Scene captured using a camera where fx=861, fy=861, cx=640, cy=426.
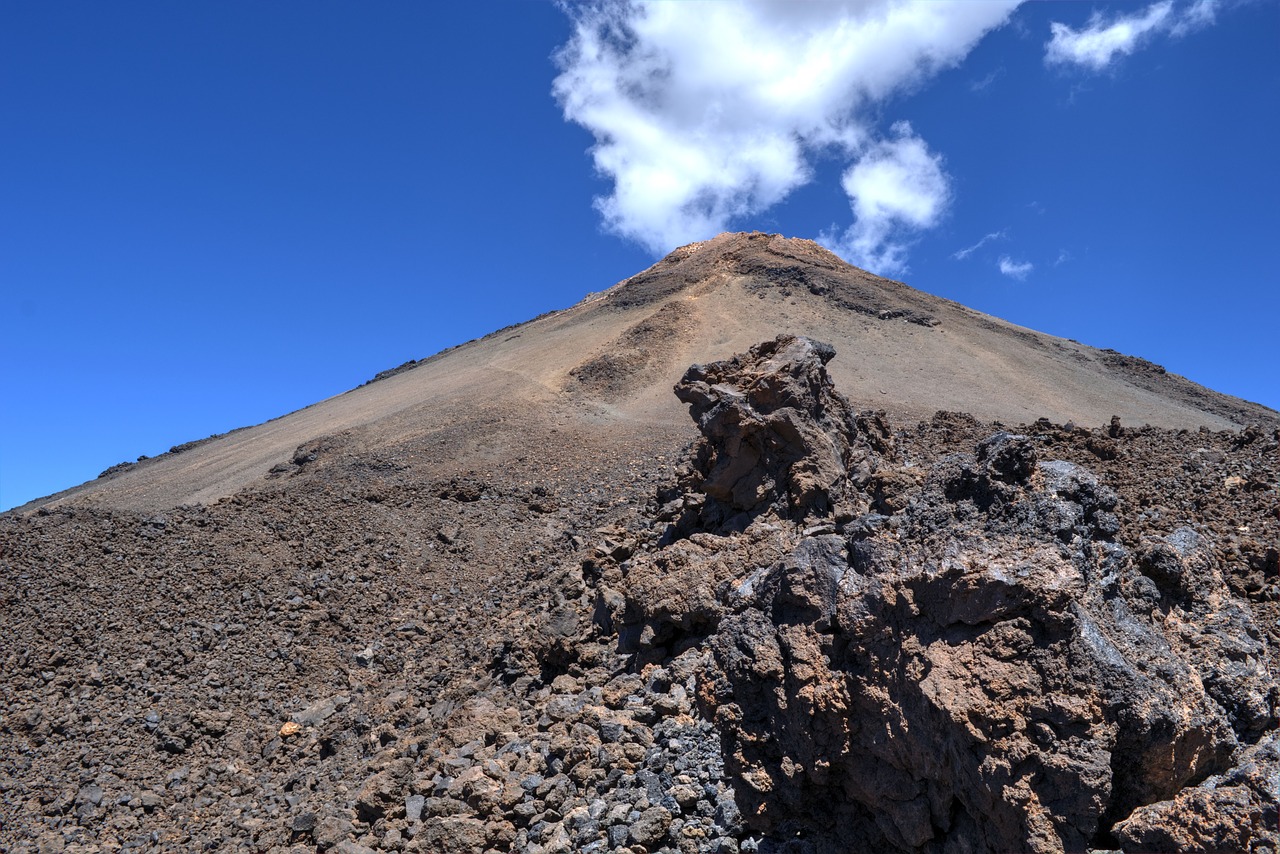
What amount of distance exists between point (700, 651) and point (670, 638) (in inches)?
19.5

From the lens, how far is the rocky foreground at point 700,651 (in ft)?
9.90

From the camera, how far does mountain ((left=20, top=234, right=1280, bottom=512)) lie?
18.2 m

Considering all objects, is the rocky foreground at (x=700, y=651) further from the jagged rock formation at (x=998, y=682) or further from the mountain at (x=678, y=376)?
the mountain at (x=678, y=376)

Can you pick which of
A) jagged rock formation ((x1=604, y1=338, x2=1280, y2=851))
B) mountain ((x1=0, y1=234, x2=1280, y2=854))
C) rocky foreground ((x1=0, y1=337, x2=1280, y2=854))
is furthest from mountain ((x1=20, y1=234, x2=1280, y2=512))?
jagged rock formation ((x1=604, y1=338, x2=1280, y2=851))

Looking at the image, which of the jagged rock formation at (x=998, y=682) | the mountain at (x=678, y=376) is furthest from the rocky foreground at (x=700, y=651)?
the mountain at (x=678, y=376)

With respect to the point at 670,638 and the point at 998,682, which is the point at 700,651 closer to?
the point at 670,638

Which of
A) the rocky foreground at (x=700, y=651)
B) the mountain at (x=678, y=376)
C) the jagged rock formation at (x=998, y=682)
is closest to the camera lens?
the jagged rock formation at (x=998, y=682)

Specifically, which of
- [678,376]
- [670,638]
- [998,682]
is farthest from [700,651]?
[678,376]

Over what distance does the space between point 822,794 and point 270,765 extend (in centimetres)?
627

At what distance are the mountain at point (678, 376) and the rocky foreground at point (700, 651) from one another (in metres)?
3.56

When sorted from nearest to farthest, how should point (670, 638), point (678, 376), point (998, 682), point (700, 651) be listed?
point (998, 682), point (700, 651), point (670, 638), point (678, 376)

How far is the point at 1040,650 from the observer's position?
3.05 meters

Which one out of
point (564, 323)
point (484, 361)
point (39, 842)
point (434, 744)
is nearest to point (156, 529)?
point (39, 842)

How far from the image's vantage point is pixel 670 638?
658 centimetres
